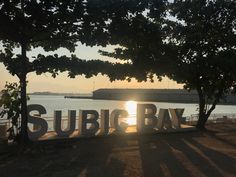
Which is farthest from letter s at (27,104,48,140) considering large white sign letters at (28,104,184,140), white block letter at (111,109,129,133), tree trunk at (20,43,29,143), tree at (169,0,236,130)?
tree at (169,0,236,130)

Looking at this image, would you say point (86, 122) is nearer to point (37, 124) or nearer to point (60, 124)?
point (60, 124)

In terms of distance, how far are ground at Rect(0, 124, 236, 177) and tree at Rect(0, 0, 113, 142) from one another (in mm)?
3137

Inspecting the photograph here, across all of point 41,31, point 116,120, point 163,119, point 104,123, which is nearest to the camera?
point 41,31

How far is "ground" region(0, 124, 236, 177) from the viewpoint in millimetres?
14758

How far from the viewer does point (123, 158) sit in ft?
57.6

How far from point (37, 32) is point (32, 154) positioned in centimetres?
648

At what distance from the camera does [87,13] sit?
2134cm

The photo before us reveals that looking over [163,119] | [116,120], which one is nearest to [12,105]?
[116,120]

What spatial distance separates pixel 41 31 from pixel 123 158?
8.13 m

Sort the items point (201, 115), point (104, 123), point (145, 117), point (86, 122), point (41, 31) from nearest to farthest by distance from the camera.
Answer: point (41, 31), point (86, 122), point (104, 123), point (145, 117), point (201, 115)

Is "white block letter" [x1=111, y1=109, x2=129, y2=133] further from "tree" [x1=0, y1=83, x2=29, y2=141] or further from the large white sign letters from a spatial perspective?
"tree" [x1=0, y1=83, x2=29, y2=141]

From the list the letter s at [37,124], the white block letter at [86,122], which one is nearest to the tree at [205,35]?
the white block letter at [86,122]

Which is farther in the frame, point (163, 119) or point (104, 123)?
point (163, 119)

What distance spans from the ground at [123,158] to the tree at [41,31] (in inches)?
124
